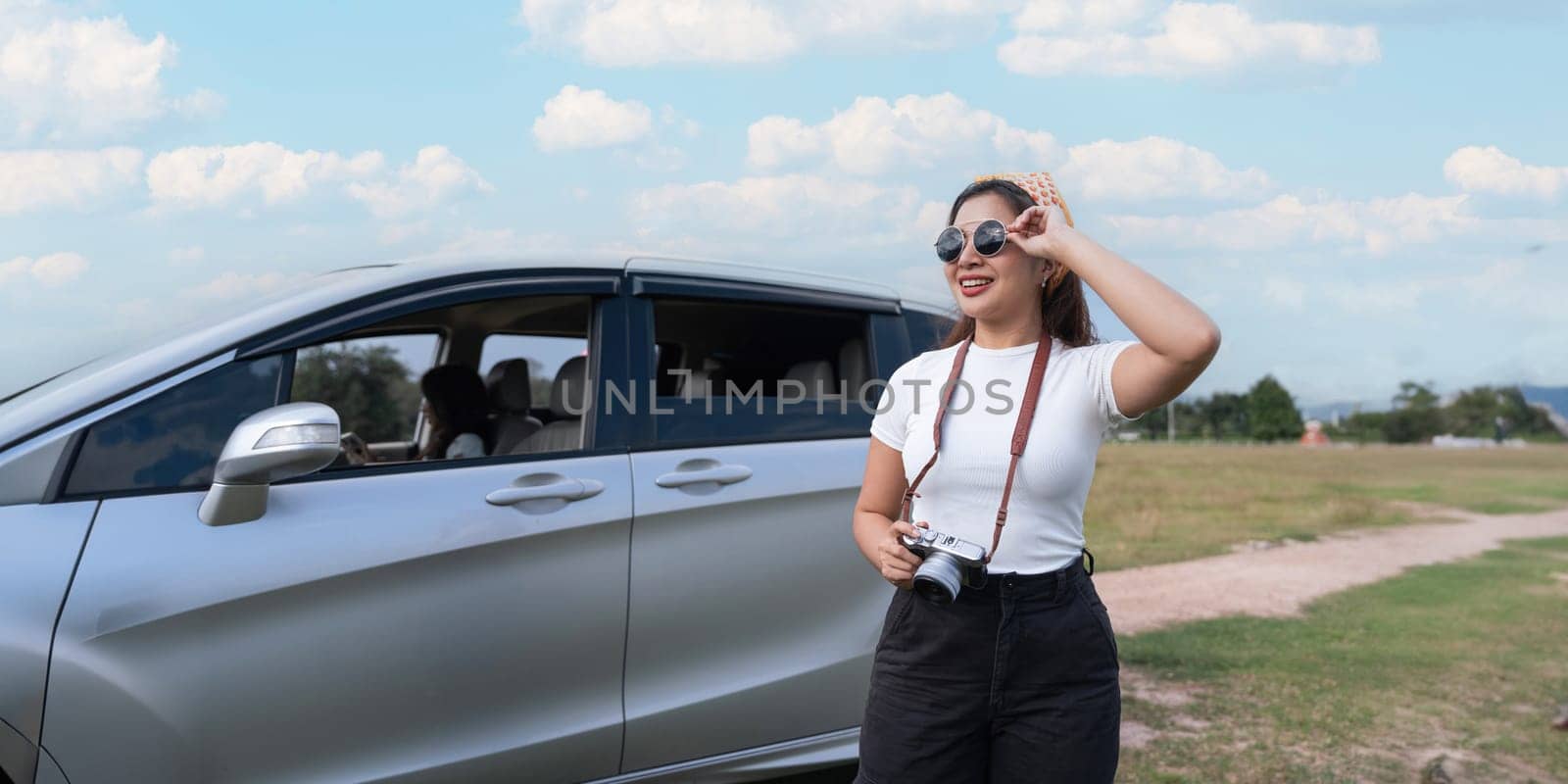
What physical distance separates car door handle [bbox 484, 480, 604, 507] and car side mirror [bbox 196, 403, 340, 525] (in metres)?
0.51

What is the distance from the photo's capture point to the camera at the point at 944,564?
182 cm

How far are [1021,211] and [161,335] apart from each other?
222 centimetres

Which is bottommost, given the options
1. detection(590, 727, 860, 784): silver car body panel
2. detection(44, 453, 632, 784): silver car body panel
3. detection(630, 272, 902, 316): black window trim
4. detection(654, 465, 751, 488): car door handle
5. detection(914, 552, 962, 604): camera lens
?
detection(590, 727, 860, 784): silver car body panel

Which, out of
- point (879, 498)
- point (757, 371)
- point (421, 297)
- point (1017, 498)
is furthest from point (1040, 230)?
point (757, 371)

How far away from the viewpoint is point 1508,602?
9453 mm

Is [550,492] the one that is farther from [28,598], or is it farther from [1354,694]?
[1354,694]

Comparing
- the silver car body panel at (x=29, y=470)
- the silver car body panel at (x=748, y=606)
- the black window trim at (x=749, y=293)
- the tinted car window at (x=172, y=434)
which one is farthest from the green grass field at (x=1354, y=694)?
the silver car body panel at (x=29, y=470)

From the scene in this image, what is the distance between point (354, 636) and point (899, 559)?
1379 millimetres

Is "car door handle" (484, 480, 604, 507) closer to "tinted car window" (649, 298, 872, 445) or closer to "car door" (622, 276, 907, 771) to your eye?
"car door" (622, 276, 907, 771)

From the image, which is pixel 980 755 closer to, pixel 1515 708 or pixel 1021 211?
pixel 1021 211

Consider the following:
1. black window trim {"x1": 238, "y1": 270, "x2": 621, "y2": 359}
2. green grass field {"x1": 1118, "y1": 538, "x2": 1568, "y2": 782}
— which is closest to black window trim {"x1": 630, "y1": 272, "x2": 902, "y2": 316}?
black window trim {"x1": 238, "y1": 270, "x2": 621, "y2": 359}

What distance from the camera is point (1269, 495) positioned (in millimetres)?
21625

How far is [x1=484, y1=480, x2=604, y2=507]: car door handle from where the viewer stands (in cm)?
283

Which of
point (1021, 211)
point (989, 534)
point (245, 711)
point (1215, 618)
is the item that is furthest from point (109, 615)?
point (1215, 618)
